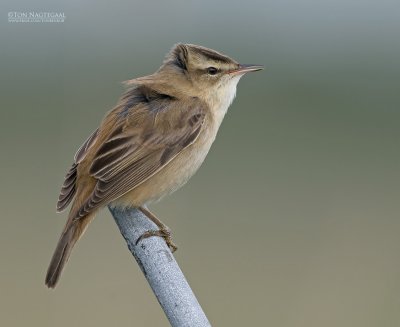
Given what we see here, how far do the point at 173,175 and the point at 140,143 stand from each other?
0.68ft

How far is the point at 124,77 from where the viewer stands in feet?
33.9

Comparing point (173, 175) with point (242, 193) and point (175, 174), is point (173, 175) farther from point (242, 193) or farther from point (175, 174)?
point (242, 193)

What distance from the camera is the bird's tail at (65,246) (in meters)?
2.84

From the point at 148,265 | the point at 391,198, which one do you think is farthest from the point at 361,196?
the point at 148,265

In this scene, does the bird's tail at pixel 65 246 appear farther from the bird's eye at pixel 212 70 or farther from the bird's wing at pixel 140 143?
the bird's eye at pixel 212 70

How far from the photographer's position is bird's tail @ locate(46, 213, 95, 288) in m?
2.84

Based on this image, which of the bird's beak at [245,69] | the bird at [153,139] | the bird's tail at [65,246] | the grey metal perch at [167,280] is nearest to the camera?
the grey metal perch at [167,280]

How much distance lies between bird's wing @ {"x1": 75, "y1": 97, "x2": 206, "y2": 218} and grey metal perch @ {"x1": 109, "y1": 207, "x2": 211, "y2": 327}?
2.26ft

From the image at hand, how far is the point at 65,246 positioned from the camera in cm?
299

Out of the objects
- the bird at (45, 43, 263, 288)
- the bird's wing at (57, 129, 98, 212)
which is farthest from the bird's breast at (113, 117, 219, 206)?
the bird's wing at (57, 129, 98, 212)

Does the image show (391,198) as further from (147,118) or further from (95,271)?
(147,118)

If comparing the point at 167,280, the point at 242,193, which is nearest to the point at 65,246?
the point at 167,280

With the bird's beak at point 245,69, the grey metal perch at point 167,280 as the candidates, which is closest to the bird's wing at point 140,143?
the bird's beak at point 245,69

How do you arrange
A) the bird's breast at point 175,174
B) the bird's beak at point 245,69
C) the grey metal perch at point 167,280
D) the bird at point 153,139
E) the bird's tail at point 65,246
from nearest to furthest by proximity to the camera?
the grey metal perch at point 167,280 < the bird's tail at point 65,246 < the bird at point 153,139 < the bird's breast at point 175,174 < the bird's beak at point 245,69
